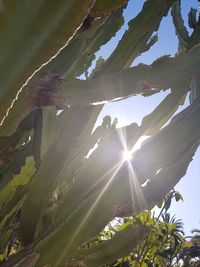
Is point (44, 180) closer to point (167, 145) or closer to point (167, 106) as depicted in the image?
point (167, 145)

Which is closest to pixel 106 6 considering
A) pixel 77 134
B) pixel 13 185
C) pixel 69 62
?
pixel 77 134

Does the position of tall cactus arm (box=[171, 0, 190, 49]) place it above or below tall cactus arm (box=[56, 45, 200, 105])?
above

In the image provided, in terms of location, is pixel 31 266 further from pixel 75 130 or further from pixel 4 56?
pixel 4 56

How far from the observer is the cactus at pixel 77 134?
26.8 inches

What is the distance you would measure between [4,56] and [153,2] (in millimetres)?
930

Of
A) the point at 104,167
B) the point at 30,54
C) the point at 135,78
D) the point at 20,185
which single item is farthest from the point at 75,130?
the point at 30,54

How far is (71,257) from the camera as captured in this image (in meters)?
1.22

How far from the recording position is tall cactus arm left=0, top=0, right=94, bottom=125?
65 centimetres

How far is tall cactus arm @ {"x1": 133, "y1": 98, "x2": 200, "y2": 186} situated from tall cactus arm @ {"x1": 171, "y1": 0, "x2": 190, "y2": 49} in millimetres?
735

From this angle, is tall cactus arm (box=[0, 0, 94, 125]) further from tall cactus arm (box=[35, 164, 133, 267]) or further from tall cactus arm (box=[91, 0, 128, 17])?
tall cactus arm (box=[35, 164, 133, 267])

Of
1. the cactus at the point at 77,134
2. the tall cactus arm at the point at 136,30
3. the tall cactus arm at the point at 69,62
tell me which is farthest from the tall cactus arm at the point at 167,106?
the tall cactus arm at the point at 69,62

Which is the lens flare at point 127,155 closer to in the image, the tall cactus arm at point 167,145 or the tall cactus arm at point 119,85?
the tall cactus arm at point 167,145

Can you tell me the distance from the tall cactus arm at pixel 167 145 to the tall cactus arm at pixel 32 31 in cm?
60

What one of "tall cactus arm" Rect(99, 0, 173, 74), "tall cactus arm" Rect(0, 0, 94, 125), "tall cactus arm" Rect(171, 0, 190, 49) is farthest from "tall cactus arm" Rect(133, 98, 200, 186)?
"tall cactus arm" Rect(171, 0, 190, 49)
